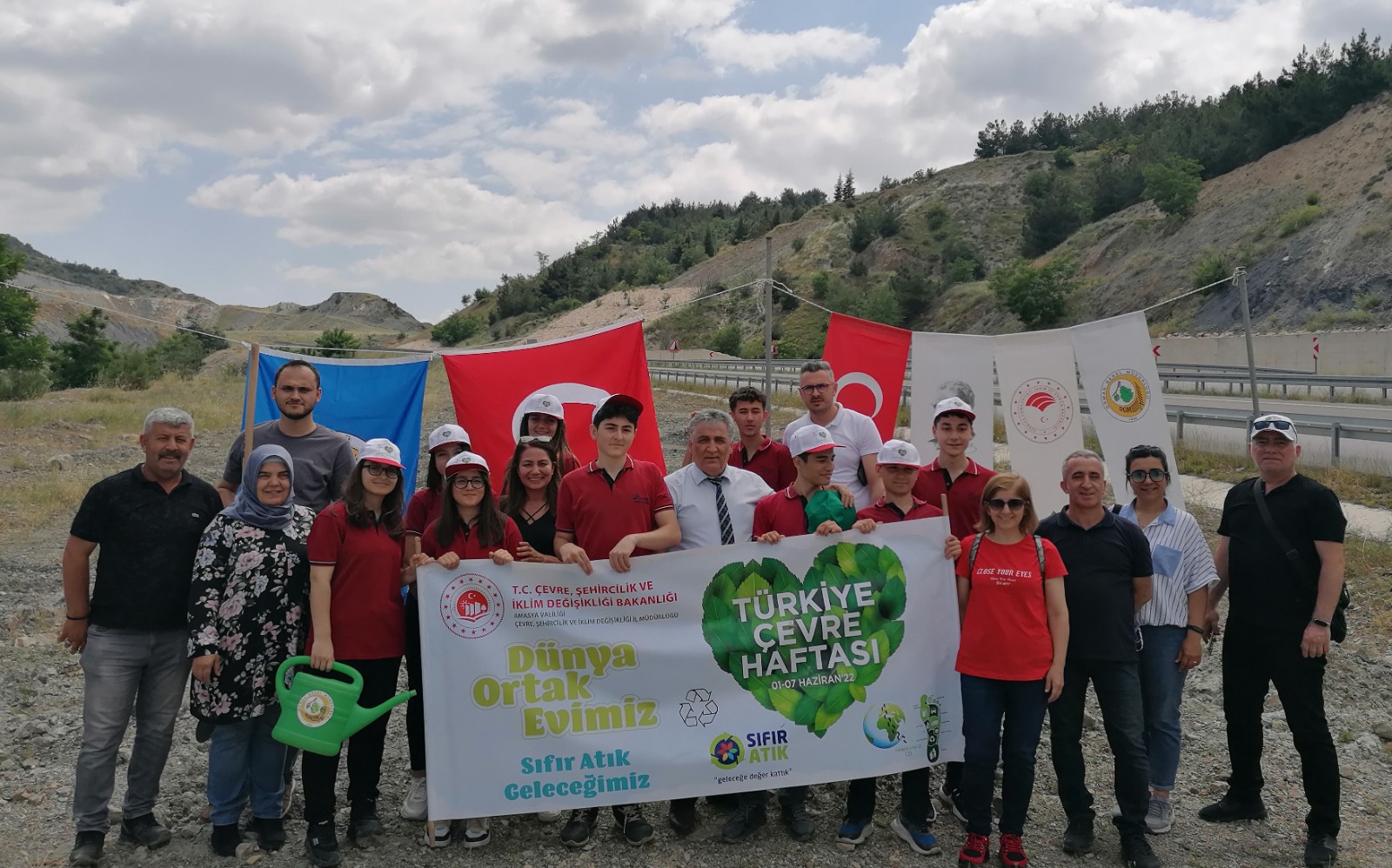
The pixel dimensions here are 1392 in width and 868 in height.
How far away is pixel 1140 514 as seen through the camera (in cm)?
520

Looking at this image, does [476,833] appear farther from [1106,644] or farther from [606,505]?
[1106,644]

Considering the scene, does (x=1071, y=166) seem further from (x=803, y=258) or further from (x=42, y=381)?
(x=42, y=381)

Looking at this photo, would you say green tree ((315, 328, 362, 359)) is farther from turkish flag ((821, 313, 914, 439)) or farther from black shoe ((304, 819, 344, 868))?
turkish flag ((821, 313, 914, 439))

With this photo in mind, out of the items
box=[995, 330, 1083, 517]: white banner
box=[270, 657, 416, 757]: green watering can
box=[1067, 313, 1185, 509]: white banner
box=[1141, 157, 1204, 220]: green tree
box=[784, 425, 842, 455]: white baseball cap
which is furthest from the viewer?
box=[1141, 157, 1204, 220]: green tree

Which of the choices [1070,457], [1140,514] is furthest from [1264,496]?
[1070,457]

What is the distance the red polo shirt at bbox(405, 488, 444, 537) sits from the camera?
512 cm

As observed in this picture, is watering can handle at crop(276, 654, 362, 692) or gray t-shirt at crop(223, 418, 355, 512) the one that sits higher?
gray t-shirt at crop(223, 418, 355, 512)

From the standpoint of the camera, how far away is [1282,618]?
4953 millimetres

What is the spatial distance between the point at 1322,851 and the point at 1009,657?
187 cm

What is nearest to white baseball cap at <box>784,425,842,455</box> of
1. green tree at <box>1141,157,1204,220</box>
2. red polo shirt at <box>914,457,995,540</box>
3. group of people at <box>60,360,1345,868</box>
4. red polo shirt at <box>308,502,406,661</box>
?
group of people at <box>60,360,1345,868</box>

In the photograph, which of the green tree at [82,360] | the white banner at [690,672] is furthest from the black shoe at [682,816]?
the green tree at [82,360]

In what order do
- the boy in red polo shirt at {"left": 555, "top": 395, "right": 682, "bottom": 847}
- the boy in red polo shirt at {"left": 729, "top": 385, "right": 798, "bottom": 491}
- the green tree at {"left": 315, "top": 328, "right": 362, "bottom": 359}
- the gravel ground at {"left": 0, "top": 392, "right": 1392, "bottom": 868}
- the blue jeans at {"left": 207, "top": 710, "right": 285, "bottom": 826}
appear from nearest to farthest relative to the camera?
the blue jeans at {"left": 207, "top": 710, "right": 285, "bottom": 826}, the gravel ground at {"left": 0, "top": 392, "right": 1392, "bottom": 868}, the boy in red polo shirt at {"left": 555, "top": 395, "right": 682, "bottom": 847}, the boy in red polo shirt at {"left": 729, "top": 385, "right": 798, "bottom": 491}, the green tree at {"left": 315, "top": 328, "right": 362, "bottom": 359}

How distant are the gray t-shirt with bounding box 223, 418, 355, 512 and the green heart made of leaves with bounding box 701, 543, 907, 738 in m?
2.20

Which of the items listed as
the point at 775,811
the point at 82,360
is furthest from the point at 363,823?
the point at 82,360
